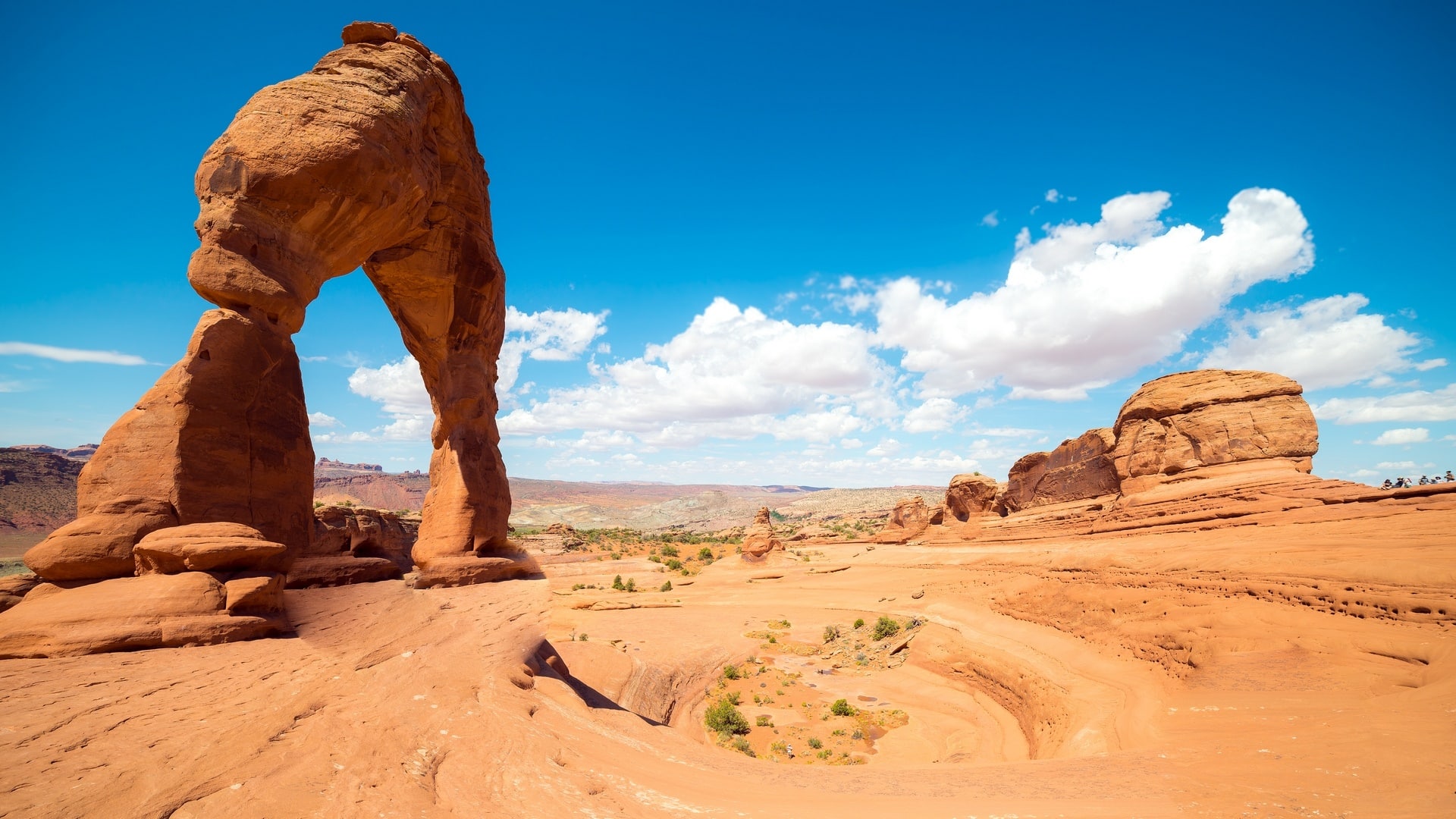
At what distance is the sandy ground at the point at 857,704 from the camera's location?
4.20 m

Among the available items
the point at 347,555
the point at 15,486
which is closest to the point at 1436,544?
the point at 347,555

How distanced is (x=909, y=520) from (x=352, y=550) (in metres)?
44.6

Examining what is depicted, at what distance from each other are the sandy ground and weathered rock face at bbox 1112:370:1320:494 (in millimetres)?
7946

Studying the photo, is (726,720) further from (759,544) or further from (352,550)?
(759,544)

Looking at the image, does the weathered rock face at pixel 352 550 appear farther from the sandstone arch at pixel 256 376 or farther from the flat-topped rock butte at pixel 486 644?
the sandstone arch at pixel 256 376

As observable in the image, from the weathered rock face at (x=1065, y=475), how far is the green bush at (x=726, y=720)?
2724 centimetres

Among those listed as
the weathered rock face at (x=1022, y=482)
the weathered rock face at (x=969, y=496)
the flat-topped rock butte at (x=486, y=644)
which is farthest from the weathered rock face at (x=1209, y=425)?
the weathered rock face at (x=969, y=496)

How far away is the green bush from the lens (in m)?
13.1

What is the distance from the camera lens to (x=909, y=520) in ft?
164

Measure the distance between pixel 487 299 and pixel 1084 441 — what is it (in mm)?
35991

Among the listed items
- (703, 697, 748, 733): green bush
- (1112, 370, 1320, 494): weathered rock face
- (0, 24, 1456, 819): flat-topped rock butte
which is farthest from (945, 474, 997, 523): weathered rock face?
(703, 697, 748, 733): green bush

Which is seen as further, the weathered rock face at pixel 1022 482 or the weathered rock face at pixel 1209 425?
the weathered rock face at pixel 1022 482

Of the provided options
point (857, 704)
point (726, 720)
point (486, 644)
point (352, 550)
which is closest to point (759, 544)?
point (857, 704)

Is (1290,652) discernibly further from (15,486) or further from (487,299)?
(15,486)
